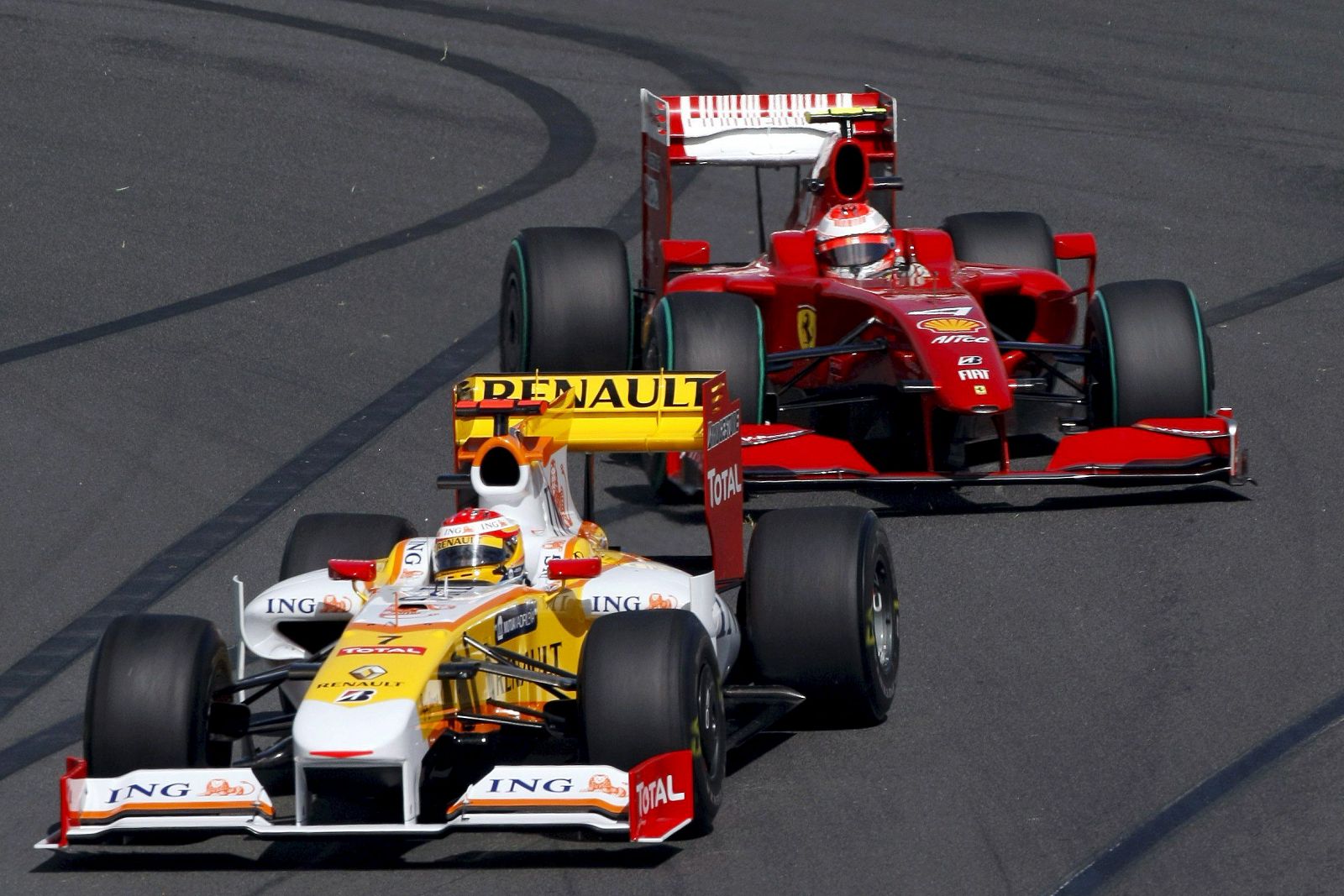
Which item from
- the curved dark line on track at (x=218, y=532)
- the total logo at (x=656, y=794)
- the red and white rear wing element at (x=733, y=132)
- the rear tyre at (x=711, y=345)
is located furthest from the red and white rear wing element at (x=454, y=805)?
the red and white rear wing element at (x=733, y=132)

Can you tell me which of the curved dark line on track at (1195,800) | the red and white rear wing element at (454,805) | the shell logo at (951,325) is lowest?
the curved dark line on track at (1195,800)

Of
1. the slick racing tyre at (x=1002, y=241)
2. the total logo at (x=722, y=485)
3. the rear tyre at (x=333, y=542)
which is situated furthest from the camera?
the slick racing tyre at (x=1002, y=241)

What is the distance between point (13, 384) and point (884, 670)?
23.7 feet

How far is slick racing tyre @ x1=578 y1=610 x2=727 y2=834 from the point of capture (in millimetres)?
7723

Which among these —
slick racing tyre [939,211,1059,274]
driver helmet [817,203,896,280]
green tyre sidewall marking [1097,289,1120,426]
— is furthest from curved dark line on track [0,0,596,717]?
green tyre sidewall marking [1097,289,1120,426]

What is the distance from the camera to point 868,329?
43.8 feet

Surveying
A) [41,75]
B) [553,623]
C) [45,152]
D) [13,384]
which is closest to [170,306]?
[13,384]

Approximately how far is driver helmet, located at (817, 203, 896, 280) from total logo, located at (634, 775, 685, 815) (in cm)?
678

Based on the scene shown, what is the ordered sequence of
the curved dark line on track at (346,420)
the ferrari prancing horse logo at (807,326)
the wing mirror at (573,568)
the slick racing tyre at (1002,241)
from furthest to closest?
the slick racing tyre at (1002,241) → the ferrari prancing horse logo at (807,326) → the curved dark line on track at (346,420) → the wing mirror at (573,568)

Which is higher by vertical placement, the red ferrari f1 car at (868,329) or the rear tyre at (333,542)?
the red ferrari f1 car at (868,329)

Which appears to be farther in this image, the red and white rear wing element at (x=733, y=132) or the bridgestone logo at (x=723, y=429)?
the red and white rear wing element at (x=733, y=132)

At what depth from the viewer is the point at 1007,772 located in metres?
8.65

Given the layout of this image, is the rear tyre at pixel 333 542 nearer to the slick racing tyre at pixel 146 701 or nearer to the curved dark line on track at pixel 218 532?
the curved dark line on track at pixel 218 532

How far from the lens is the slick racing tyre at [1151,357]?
41.9 ft
